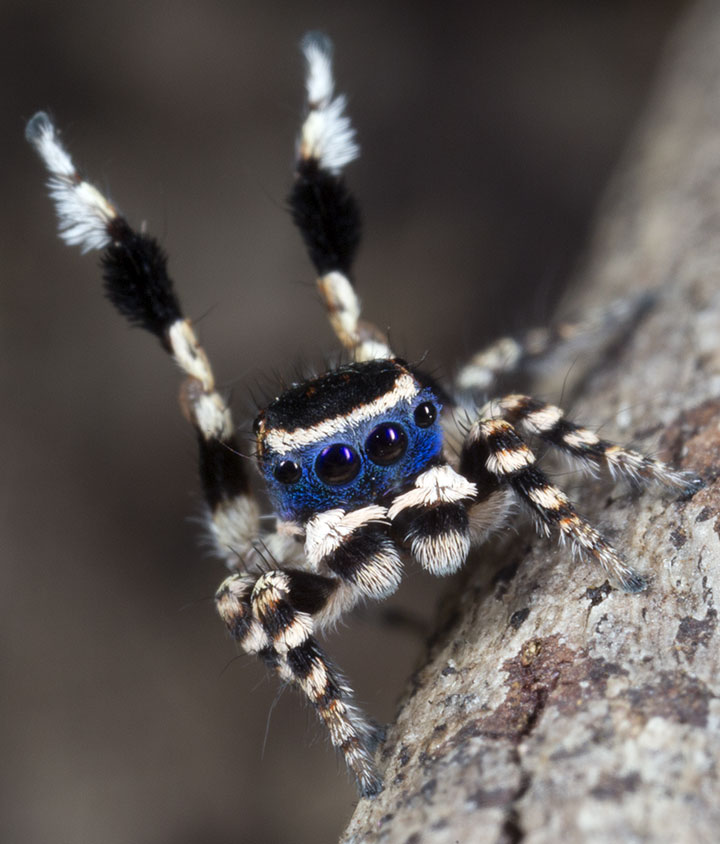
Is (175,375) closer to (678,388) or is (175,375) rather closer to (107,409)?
(107,409)

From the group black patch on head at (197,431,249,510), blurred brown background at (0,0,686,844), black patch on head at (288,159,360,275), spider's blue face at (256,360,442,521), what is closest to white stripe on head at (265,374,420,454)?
spider's blue face at (256,360,442,521)

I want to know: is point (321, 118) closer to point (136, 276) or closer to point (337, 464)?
point (136, 276)

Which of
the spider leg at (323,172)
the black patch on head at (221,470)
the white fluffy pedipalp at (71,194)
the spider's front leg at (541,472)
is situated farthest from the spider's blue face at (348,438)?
the white fluffy pedipalp at (71,194)

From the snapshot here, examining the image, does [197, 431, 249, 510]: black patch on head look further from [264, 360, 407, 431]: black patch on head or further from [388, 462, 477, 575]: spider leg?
[388, 462, 477, 575]: spider leg

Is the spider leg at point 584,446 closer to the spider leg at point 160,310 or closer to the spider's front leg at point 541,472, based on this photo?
the spider's front leg at point 541,472

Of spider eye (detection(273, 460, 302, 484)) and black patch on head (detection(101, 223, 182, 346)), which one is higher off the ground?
black patch on head (detection(101, 223, 182, 346))

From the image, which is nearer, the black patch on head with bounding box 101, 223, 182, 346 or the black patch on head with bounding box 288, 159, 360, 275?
the black patch on head with bounding box 101, 223, 182, 346

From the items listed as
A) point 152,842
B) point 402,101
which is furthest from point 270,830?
point 402,101
